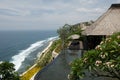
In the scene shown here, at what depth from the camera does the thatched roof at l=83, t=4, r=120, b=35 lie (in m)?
21.9

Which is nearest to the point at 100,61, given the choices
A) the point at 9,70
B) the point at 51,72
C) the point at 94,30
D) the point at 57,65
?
the point at 9,70

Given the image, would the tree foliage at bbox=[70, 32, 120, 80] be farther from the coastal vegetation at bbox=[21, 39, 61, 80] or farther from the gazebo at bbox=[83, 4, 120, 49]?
the coastal vegetation at bbox=[21, 39, 61, 80]

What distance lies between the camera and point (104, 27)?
22391mm

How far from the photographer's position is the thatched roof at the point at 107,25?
21.9 metres

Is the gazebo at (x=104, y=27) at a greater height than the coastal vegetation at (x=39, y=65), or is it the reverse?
the gazebo at (x=104, y=27)

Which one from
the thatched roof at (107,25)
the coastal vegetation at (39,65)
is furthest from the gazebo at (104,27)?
the coastal vegetation at (39,65)

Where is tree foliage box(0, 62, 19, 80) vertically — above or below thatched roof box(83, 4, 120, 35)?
below

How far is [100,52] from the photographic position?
678 centimetres

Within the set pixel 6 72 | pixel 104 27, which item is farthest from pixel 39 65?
pixel 6 72

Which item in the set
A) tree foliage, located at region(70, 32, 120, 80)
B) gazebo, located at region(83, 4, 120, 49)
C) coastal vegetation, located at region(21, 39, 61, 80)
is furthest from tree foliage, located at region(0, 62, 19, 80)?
coastal vegetation, located at region(21, 39, 61, 80)

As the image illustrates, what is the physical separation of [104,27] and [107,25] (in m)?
0.37

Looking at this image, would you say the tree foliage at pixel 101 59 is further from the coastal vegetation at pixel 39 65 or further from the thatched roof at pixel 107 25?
the coastal vegetation at pixel 39 65

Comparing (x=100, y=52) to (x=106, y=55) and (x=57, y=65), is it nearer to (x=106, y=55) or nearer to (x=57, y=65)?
(x=106, y=55)

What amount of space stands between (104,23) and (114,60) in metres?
16.9
